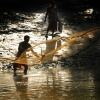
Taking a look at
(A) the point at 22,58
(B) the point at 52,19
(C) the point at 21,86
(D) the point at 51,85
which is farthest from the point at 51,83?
(B) the point at 52,19

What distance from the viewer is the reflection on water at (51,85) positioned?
1166 cm

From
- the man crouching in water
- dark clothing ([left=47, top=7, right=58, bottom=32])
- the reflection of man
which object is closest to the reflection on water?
the reflection of man

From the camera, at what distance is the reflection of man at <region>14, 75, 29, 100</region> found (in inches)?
462

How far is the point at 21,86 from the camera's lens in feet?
43.0

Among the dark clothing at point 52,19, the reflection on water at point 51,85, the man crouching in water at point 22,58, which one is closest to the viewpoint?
the reflection on water at point 51,85

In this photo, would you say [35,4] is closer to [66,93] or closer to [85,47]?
[85,47]

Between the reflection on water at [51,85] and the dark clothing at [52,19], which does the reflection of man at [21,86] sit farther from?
the dark clothing at [52,19]

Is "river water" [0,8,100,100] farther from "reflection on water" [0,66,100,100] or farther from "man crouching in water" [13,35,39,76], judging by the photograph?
"man crouching in water" [13,35,39,76]

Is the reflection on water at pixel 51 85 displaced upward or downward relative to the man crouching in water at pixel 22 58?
downward

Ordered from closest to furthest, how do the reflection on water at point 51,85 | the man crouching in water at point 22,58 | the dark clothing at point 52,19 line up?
the reflection on water at point 51,85 < the man crouching in water at point 22,58 < the dark clothing at point 52,19

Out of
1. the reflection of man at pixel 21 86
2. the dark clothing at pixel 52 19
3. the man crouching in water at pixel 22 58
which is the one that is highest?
the dark clothing at pixel 52 19

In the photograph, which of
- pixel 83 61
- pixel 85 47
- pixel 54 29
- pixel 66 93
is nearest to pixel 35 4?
pixel 54 29

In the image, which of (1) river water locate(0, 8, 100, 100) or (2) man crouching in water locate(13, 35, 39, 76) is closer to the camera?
(1) river water locate(0, 8, 100, 100)

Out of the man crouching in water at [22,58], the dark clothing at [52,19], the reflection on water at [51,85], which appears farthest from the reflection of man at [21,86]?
the dark clothing at [52,19]
